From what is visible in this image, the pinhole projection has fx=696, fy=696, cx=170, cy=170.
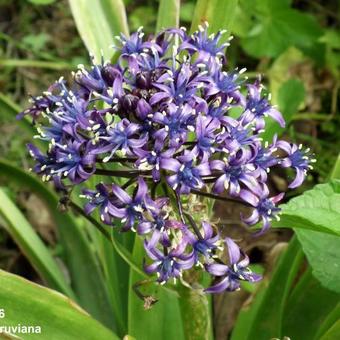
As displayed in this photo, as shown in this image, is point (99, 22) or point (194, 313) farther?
point (99, 22)

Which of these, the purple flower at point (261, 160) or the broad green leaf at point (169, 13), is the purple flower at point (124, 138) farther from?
the broad green leaf at point (169, 13)

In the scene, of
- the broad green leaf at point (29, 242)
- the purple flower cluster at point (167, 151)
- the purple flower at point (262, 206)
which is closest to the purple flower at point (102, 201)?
the purple flower cluster at point (167, 151)

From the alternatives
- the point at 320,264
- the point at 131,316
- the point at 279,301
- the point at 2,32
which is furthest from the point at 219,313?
the point at 2,32

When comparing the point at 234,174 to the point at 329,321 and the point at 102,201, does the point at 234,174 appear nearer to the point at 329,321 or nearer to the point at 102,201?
the point at 102,201

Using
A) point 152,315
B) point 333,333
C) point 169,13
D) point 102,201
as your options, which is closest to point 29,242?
point 152,315

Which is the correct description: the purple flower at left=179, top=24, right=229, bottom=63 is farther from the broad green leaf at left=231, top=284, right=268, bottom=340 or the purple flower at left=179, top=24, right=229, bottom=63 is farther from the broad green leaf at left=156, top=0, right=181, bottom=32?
the broad green leaf at left=231, top=284, right=268, bottom=340
